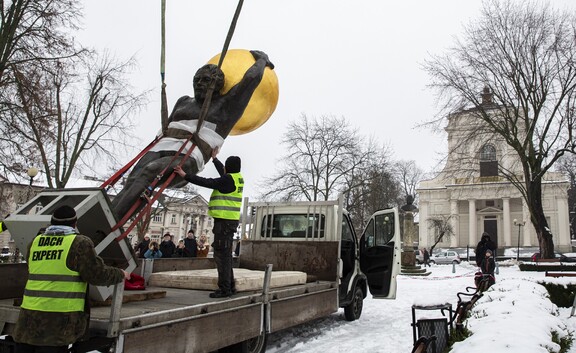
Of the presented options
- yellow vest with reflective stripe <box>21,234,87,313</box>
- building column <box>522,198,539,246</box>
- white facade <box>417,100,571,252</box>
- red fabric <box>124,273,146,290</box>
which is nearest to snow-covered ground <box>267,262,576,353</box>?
red fabric <box>124,273,146,290</box>

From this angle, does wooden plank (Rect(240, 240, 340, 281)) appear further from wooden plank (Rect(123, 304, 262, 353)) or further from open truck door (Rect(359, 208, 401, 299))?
wooden plank (Rect(123, 304, 262, 353))

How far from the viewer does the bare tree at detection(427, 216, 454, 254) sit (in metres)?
58.2

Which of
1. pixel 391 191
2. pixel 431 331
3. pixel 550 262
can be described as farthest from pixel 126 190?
pixel 391 191

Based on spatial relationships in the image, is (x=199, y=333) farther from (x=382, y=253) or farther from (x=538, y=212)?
(x=538, y=212)

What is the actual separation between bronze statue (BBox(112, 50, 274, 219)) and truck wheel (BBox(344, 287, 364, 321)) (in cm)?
516

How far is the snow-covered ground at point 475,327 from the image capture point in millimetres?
3318

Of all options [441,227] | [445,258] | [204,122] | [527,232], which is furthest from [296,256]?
[527,232]

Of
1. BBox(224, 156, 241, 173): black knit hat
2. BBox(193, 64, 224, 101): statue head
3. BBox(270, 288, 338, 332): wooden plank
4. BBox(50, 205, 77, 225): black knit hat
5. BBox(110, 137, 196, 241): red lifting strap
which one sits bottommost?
BBox(270, 288, 338, 332): wooden plank

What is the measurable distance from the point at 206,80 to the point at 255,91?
678 mm

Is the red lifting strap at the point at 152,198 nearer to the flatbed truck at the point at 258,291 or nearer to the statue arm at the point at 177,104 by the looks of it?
the flatbed truck at the point at 258,291

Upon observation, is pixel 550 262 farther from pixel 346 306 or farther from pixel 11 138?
pixel 11 138

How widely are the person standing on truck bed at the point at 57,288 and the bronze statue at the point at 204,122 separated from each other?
172 centimetres

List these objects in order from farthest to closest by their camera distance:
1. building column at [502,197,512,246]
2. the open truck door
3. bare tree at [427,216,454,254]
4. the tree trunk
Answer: bare tree at [427,216,454,254]
building column at [502,197,512,246]
the tree trunk
the open truck door

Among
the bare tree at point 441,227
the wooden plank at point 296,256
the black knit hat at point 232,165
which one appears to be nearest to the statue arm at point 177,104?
the black knit hat at point 232,165
